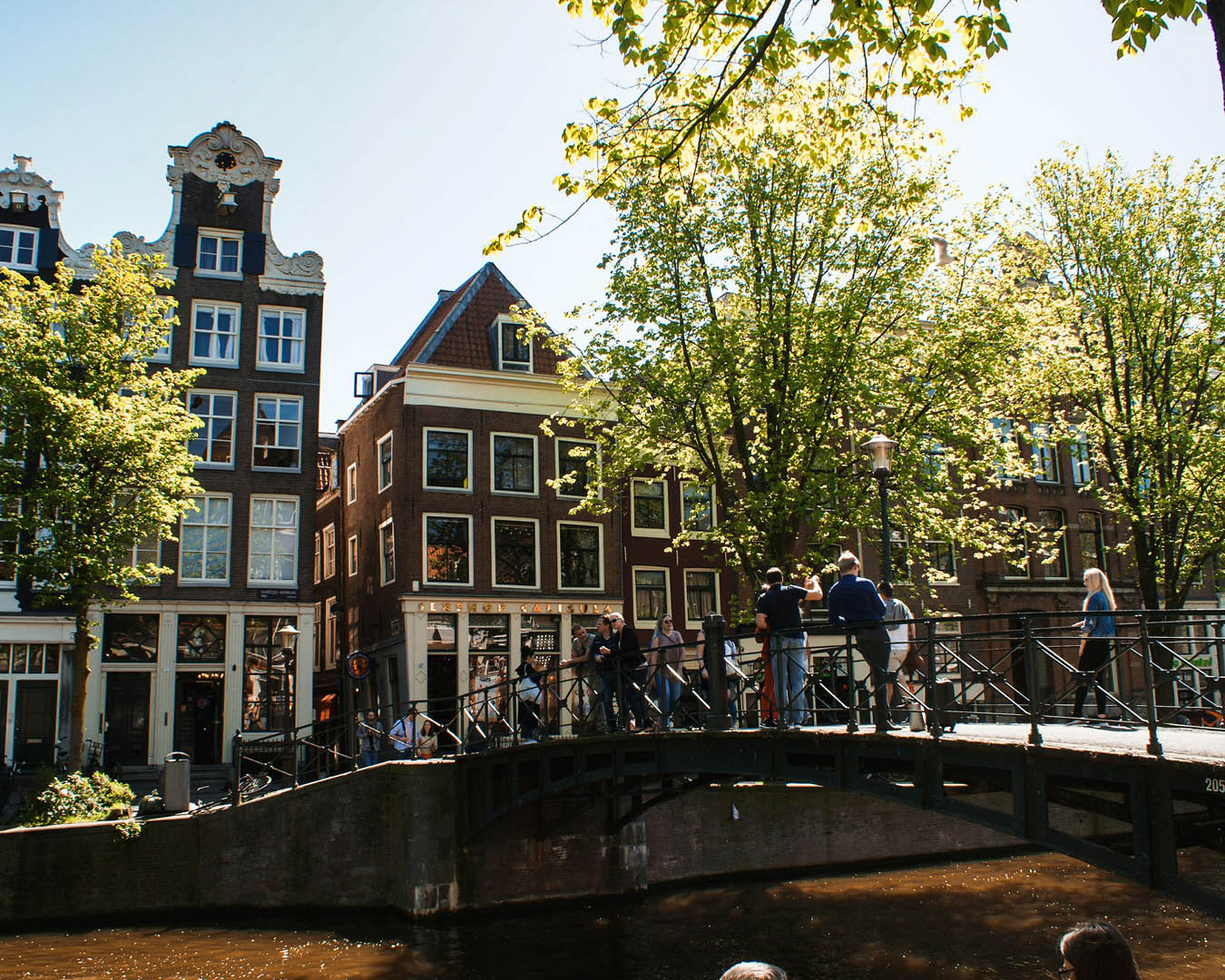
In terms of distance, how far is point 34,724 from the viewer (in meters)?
25.4

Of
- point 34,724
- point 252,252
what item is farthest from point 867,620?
point 252,252

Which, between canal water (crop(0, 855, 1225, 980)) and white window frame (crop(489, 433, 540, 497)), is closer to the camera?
canal water (crop(0, 855, 1225, 980))

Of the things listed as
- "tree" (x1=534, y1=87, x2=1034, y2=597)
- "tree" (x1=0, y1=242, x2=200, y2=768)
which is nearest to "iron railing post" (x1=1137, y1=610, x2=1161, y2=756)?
"tree" (x1=534, y1=87, x2=1034, y2=597)

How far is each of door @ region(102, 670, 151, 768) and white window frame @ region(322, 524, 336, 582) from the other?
10399 mm

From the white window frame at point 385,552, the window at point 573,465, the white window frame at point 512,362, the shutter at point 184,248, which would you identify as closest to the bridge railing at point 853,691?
the white window frame at point 385,552

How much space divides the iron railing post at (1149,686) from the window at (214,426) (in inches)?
960

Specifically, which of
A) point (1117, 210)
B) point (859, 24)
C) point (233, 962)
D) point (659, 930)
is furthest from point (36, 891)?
point (1117, 210)

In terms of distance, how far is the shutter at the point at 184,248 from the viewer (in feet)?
94.6

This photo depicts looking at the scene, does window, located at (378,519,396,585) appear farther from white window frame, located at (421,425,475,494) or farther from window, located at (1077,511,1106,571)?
window, located at (1077,511,1106,571)

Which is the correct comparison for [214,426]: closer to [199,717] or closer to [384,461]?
[384,461]

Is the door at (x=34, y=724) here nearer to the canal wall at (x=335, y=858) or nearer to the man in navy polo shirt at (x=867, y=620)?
the canal wall at (x=335, y=858)

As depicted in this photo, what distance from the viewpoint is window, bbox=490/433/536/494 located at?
102ft

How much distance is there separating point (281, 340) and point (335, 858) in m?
15.0

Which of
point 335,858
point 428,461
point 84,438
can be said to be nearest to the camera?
point 335,858
